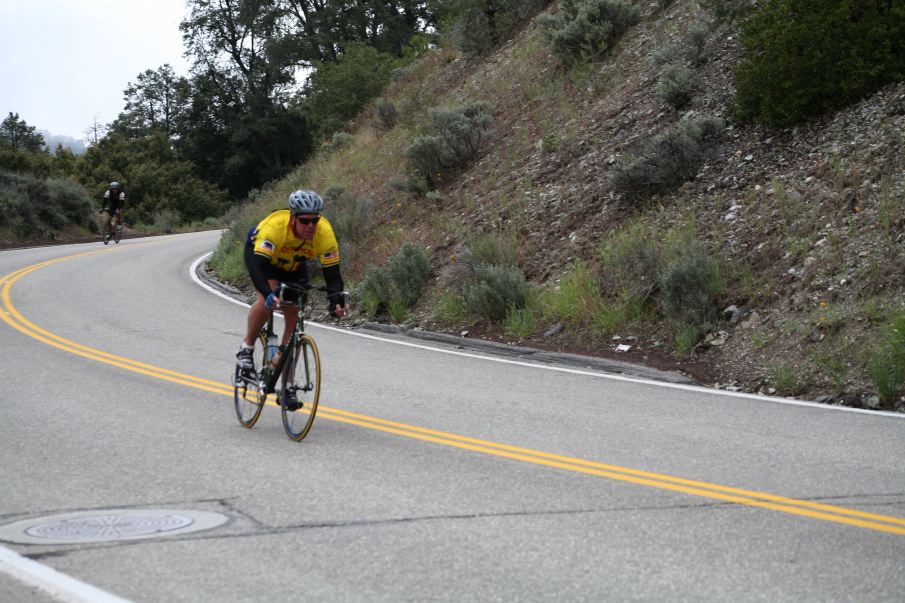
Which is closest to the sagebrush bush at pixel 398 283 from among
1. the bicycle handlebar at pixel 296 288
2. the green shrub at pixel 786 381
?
the green shrub at pixel 786 381

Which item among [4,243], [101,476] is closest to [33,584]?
[101,476]

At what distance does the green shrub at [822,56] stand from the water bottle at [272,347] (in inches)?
377

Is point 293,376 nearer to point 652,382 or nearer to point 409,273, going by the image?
point 652,382

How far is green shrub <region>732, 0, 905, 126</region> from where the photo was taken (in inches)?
575

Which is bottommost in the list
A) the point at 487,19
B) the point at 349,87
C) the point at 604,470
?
the point at 604,470

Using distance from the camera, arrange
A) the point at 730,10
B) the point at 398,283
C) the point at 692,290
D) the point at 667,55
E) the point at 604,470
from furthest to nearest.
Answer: the point at 667,55, the point at 730,10, the point at 398,283, the point at 692,290, the point at 604,470

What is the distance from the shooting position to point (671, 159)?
1628 centimetres

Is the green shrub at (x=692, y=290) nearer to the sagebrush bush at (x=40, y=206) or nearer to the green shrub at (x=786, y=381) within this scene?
the green shrub at (x=786, y=381)

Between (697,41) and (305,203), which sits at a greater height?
(697,41)

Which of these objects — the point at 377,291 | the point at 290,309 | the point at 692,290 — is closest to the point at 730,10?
the point at 692,290

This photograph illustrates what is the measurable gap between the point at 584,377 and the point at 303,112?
51866mm

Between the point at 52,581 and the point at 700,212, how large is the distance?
1181 cm

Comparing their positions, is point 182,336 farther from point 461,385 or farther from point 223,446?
point 223,446

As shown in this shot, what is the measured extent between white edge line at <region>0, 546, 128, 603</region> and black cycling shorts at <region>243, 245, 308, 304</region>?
3.65m
